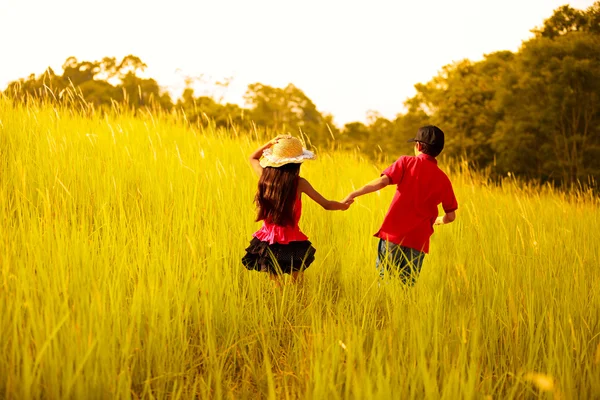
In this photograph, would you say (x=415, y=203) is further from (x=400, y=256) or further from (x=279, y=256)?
(x=279, y=256)

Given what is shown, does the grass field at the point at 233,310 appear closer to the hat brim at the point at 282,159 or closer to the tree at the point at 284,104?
the hat brim at the point at 282,159

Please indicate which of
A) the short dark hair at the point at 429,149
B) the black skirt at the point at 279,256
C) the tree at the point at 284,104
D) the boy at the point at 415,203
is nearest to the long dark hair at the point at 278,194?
the black skirt at the point at 279,256

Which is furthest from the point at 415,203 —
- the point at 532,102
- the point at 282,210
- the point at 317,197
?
the point at 532,102

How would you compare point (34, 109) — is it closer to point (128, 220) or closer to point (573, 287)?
point (128, 220)

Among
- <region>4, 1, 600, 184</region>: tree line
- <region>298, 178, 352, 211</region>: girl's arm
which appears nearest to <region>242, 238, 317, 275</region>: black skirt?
<region>298, 178, 352, 211</region>: girl's arm

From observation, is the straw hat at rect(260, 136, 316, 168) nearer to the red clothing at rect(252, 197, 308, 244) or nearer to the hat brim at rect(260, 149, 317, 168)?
the hat brim at rect(260, 149, 317, 168)

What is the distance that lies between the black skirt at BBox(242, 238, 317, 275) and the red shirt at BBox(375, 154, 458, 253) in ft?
2.51

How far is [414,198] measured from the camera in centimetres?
405

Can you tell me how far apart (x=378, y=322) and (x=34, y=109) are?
214 inches

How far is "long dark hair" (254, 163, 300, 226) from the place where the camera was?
3592 mm

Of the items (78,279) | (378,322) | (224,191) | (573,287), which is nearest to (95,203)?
(224,191)

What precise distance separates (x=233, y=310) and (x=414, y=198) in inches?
68.3

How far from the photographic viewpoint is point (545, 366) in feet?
9.50

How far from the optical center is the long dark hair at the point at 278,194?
359 cm
